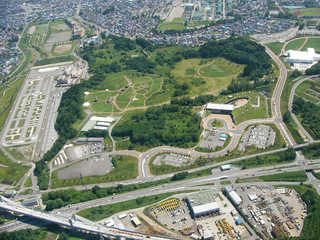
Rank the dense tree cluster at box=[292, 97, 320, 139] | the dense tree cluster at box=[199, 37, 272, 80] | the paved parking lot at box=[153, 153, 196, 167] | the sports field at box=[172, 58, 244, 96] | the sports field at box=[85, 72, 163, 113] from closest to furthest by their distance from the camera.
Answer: the paved parking lot at box=[153, 153, 196, 167]
the dense tree cluster at box=[292, 97, 320, 139]
the sports field at box=[85, 72, 163, 113]
the sports field at box=[172, 58, 244, 96]
the dense tree cluster at box=[199, 37, 272, 80]

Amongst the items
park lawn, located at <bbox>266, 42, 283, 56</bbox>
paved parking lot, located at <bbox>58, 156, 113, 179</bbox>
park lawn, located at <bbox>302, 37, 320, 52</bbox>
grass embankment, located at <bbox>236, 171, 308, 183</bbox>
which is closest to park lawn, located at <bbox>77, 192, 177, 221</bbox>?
paved parking lot, located at <bbox>58, 156, 113, 179</bbox>

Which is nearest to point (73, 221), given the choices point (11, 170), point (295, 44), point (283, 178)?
point (11, 170)

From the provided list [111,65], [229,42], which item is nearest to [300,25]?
[229,42]

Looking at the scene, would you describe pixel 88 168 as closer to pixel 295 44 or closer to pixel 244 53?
pixel 244 53

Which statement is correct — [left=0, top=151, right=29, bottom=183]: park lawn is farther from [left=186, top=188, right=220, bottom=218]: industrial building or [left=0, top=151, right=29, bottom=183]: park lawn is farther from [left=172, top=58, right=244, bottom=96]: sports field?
[left=172, top=58, right=244, bottom=96]: sports field

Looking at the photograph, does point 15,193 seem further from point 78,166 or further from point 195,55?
point 195,55
